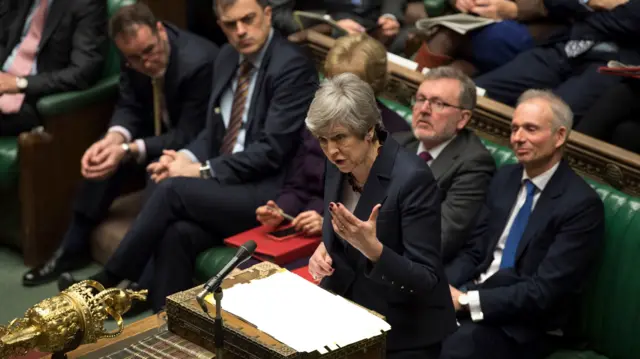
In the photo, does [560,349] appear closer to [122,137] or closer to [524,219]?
Result: [524,219]

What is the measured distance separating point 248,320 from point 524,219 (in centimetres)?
131

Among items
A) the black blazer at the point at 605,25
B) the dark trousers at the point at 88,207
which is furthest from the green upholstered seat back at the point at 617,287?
the dark trousers at the point at 88,207

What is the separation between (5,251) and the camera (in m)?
4.91

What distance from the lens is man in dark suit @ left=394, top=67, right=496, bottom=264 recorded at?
11.7 ft

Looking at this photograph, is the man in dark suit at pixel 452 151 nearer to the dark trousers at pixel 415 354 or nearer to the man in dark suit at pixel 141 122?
the dark trousers at pixel 415 354

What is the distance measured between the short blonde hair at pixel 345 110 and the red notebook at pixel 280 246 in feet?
3.39

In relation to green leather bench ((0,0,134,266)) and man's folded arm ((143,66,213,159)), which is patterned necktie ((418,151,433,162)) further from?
green leather bench ((0,0,134,266))

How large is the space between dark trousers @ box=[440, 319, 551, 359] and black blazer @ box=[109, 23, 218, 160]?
177 cm

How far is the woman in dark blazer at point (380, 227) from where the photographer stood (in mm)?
2752

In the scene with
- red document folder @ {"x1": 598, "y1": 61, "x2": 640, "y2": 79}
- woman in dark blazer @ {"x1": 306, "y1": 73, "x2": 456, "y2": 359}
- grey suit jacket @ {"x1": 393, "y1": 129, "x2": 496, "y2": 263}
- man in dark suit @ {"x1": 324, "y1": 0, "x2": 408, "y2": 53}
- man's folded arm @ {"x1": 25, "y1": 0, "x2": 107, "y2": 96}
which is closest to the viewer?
woman in dark blazer @ {"x1": 306, "y1": 73, "x2": 456, "y2": 359}

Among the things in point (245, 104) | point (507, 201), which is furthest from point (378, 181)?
point (245, 104)

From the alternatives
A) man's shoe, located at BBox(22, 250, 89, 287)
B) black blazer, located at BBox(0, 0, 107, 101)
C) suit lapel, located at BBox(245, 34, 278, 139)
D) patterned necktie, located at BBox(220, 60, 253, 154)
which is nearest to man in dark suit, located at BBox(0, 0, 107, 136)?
black blazer, located at BBox(0, 0, 107, 101)

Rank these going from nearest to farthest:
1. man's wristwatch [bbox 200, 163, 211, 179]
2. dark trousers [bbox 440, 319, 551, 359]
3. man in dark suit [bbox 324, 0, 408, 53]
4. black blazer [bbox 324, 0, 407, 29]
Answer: dark trousers [bbox 440, 319, 551, 359]
man's wristwatch [bbox 200, 163, 211, 179]
man in dark suit [bbox 324, 0, 408, 53]
black blazer [bbox 324, 0, 407, 29]

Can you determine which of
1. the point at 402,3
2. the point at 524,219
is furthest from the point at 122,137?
the point at 524,219
